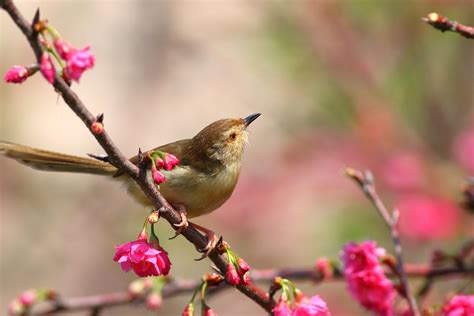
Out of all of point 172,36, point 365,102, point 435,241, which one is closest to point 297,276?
point 435,241

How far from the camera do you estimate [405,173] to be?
5297 mm

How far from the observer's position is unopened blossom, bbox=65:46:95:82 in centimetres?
172

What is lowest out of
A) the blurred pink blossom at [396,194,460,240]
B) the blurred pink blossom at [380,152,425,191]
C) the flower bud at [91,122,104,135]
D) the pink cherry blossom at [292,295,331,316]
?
the blurred pink blossom at [396,194,460,240]

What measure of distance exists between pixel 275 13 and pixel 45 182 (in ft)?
8.85

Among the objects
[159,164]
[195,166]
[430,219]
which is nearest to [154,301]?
[195,166]

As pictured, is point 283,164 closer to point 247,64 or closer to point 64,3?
point 247,64

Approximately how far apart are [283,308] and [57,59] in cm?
93

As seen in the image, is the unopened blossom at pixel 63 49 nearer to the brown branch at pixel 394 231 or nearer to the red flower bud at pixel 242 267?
the red flower bud at pixel 242 267

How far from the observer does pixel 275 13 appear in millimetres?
6293

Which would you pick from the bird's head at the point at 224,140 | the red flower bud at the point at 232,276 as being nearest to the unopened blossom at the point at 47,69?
the red flower bud at the point at 232,276

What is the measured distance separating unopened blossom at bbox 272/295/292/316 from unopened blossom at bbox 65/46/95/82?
2.81 feet

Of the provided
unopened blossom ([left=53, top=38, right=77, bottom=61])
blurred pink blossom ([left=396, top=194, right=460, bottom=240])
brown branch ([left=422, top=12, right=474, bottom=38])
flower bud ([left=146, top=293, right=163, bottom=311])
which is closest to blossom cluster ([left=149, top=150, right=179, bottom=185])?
unopened blossom ([left=53, top=38, right=77, bottom=61])

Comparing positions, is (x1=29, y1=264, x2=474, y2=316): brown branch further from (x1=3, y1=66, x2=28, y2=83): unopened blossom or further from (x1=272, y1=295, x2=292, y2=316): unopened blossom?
(x1=3, y1=66, x2=28, y2=83): unopened blossom

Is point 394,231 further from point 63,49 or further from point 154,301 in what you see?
point 63,49
